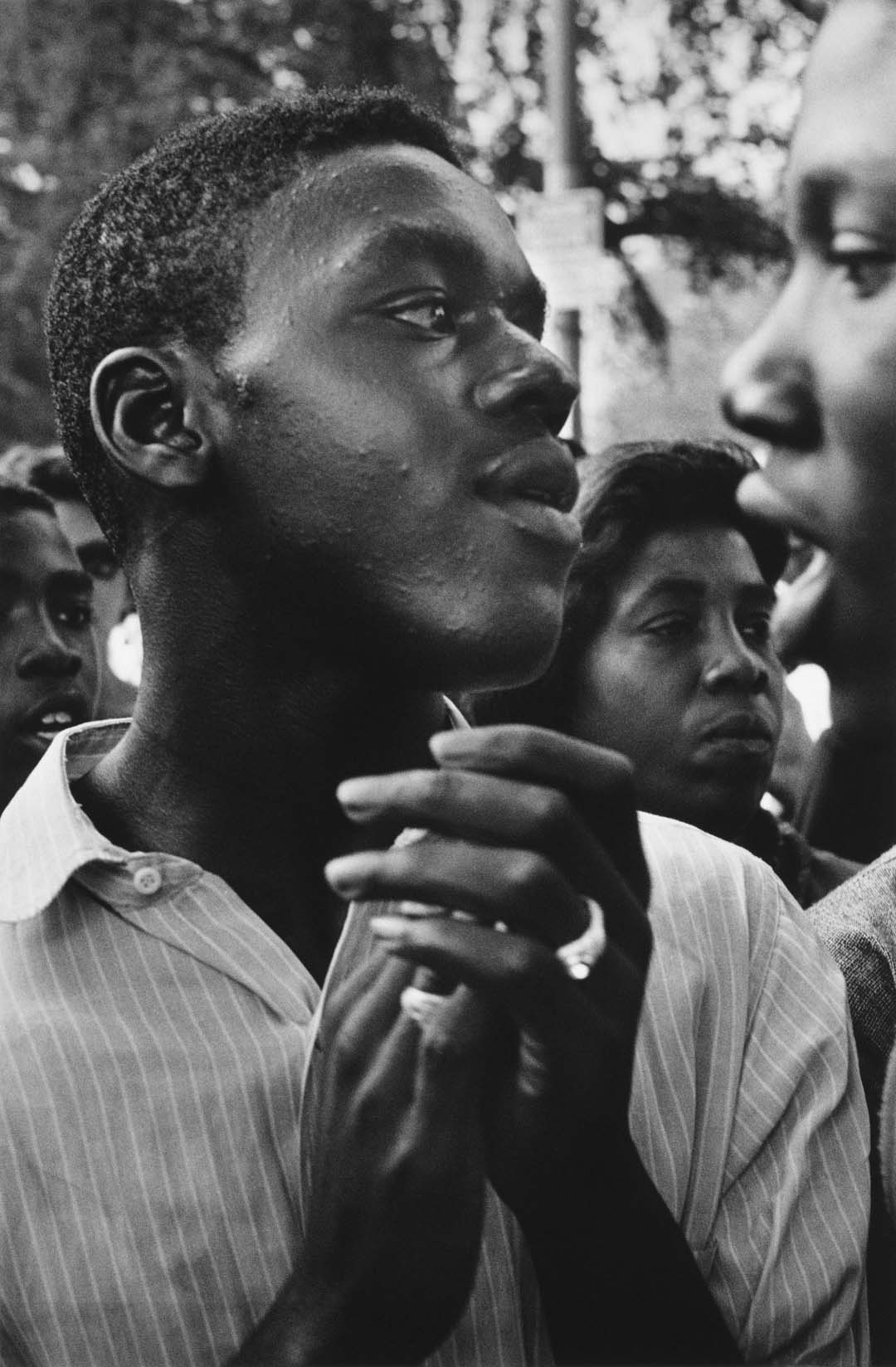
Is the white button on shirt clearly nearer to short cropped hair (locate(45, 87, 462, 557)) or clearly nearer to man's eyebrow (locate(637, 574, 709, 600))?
short cropped hair (locate(45, 87, 462, 557))

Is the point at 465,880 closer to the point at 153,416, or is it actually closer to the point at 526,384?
the point at 526,384

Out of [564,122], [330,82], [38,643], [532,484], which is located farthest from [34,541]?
[330,82]

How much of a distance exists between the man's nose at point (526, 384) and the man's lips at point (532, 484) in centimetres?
5

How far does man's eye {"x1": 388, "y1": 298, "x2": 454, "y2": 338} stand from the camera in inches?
75.0

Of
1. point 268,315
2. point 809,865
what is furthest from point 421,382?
point 809,865

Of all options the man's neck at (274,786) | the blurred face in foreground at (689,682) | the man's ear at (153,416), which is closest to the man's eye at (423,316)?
the man's ear at (153,416)

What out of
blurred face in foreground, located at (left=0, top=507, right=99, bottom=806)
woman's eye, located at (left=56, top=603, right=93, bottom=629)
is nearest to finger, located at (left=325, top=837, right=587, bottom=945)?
blurred face in foreground, located at (left=0, top=507, right=99, bottom=806)

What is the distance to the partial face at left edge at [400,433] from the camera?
1.83m

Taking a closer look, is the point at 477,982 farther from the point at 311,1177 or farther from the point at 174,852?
the point at 174,852

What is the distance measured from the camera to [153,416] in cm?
207

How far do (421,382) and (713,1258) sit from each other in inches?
39.8

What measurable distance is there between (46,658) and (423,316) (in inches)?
68.4

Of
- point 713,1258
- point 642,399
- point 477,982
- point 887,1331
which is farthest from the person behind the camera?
point 642,399

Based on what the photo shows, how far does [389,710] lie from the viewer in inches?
79.4
